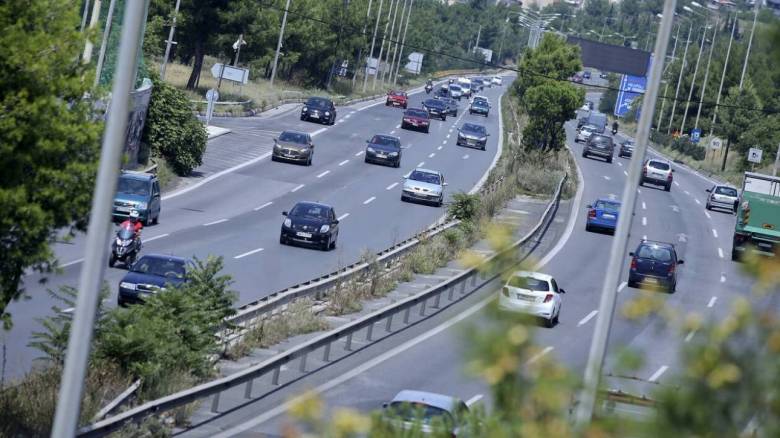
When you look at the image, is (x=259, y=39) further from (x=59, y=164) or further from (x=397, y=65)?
(x=59, y=164)

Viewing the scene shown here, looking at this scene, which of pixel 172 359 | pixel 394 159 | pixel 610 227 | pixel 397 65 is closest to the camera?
pixel 172 359

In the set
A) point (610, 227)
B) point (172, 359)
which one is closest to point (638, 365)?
point (172, 359)

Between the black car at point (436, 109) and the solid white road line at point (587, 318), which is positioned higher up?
the black car at point (436, 109)

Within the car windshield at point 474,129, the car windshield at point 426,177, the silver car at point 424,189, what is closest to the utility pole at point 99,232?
the silver car at point 424,189

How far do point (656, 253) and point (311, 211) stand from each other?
32.4 ft

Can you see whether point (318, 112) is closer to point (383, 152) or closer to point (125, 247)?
point (383, 152)

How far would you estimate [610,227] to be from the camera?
45781 mm

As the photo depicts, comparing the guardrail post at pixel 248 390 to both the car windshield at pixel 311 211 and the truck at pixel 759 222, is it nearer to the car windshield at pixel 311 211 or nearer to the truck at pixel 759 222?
the car windshield at pixel 311 211

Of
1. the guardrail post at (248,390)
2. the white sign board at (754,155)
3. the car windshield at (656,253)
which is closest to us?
the guardrail post at (248,390)

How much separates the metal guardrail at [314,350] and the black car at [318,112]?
36.6 meters

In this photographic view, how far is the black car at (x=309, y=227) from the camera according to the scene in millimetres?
Result: 35312

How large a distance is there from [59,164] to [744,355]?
31.6ft

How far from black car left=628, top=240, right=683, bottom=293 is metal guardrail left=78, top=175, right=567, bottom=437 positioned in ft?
11.0

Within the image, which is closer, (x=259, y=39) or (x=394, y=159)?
(x=394, y=159)
